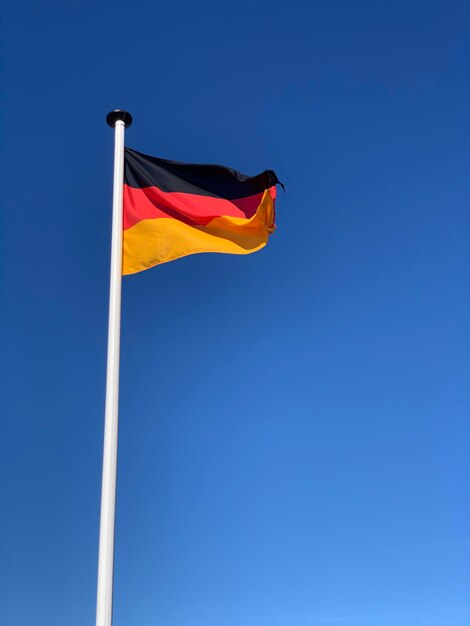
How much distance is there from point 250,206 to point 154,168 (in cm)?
178

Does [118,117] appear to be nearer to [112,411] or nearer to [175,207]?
[175,207]

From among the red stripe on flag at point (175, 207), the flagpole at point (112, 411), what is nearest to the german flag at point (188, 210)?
the red stripe on flag at point (175, 207)

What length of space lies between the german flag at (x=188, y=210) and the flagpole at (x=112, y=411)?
59 centimetres

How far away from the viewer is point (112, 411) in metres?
9.81

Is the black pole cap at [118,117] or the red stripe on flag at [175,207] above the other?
the black pole cap at [118,117]

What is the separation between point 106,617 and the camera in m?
8.97

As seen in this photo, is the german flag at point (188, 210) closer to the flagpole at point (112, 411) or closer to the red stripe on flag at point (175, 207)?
the red stripe on flag at point (175, 207)

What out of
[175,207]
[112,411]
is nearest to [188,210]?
[175,207]

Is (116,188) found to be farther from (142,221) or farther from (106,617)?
(106,617)

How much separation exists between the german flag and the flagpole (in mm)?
590

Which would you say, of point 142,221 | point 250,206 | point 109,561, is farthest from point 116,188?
point 109,561

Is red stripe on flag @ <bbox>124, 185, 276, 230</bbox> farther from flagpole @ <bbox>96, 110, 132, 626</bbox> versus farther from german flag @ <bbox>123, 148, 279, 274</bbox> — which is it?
flagpole @ <bbox>96, 110, 132, 626</bbox>

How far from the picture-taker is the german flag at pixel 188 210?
38.5ft

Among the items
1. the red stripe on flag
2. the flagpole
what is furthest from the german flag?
the flagpole
